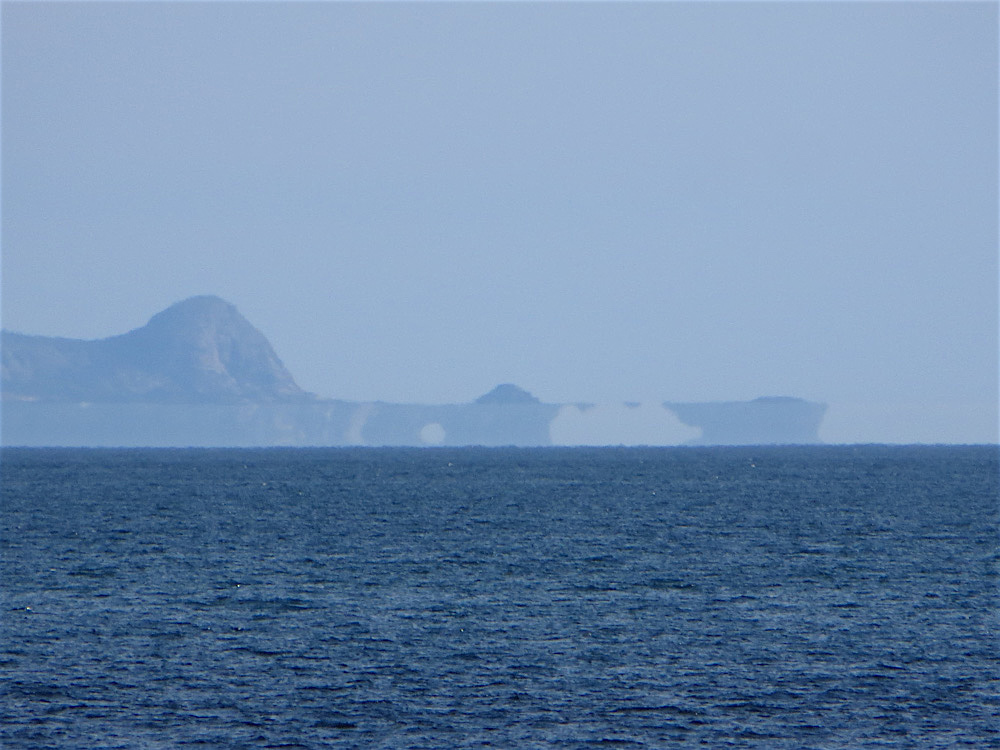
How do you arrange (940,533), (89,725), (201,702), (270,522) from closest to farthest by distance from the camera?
(89,725) → (201,702) → (940,533) → (270,522)

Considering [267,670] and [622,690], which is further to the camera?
[267,670]

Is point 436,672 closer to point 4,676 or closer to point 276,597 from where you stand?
point 4,676

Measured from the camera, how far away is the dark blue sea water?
2970cm

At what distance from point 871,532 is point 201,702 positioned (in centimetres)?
5870

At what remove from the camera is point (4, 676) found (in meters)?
34.3

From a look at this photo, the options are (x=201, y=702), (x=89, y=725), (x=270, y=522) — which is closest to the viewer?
(x=89, y=725)

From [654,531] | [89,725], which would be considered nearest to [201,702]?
[89,725]

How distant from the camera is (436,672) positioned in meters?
35.2

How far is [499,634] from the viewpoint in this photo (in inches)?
1615

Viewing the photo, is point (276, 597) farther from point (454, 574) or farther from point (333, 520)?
point (333, 520)

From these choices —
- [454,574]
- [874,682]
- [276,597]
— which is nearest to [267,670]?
[276,597]

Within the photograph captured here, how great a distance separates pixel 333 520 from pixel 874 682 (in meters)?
61.2

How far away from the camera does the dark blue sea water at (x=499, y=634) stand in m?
29.7

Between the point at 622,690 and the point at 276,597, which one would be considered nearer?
the point at 622,690
